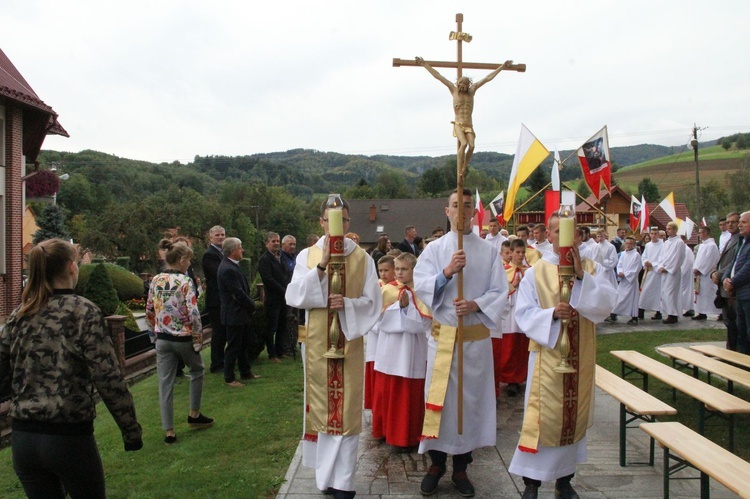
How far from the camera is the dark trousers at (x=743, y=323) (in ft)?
25.5

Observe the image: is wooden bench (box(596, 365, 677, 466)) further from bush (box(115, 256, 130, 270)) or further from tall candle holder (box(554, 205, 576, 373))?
bush (box(115, 256, 130, 270))

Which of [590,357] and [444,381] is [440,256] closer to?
[444,381]

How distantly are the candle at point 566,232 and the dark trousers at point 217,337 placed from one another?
566cm

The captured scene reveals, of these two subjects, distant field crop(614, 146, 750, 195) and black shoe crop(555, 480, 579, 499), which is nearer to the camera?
black shoe crop(555, 480, 579, 499)

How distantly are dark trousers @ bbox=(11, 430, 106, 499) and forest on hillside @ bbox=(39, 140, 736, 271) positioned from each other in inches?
1105

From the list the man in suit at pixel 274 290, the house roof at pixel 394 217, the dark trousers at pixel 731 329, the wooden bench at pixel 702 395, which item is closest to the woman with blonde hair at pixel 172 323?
the man in suit at pixel 274 290

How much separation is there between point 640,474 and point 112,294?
496 inches

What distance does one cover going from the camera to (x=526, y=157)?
1150cm

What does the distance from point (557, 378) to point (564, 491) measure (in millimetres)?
822

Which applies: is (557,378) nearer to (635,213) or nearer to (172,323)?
(172,323)

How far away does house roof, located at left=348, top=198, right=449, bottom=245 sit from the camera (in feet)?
189

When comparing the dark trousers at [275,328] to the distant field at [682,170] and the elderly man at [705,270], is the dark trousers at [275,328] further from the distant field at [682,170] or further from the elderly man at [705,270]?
the distant field at [682,170]

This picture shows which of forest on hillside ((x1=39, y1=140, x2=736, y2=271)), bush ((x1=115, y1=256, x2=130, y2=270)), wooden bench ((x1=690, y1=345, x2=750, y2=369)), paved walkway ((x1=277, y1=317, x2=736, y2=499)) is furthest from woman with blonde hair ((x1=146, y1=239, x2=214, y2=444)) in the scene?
bush ((x1=115, y1=256, x2=130, y2=270))

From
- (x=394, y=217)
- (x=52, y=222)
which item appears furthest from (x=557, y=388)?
(x=394, y=217)
